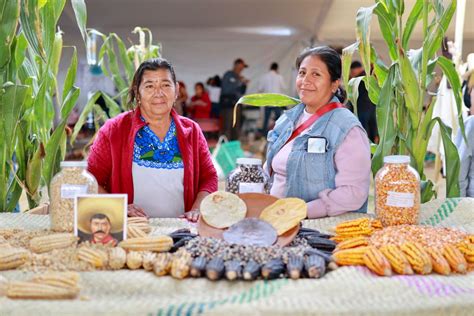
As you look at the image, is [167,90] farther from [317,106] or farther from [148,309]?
[148,309]

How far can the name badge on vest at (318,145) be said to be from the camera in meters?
1.86

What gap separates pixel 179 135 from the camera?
2.07 metres

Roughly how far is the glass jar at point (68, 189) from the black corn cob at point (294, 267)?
62 cm

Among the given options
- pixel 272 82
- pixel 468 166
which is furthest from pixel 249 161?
pixel 272 82

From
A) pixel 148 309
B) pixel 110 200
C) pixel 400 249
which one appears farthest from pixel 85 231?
pixel 400 249

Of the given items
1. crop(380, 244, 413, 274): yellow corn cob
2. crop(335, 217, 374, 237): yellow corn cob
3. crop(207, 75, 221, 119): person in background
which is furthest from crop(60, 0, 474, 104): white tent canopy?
crop(380, 244, 413, 274): yellow corn cob

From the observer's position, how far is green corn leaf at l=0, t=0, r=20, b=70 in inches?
79.4

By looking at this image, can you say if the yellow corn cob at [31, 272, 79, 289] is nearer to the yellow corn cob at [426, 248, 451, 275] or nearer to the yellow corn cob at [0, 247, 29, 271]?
the yellow corn cob at [0, 247, 29, 271]

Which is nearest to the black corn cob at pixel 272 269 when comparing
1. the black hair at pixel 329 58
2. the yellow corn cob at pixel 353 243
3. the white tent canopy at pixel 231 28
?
the yellow corn cob at pixel 353 243

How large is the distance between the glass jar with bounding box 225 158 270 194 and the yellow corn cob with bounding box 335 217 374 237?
27cm

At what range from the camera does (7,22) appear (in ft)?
Result: 6.66

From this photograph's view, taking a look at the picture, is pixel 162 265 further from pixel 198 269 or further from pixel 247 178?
pixel 247 178

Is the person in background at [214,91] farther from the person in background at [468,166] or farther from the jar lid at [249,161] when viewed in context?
the jar lid at [249,161]

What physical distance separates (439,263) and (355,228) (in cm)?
31
